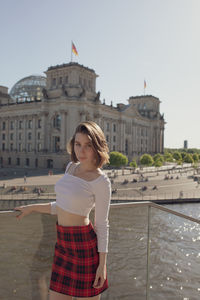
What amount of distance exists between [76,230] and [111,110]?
75788mm

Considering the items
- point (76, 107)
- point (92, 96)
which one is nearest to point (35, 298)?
point (76, 107)

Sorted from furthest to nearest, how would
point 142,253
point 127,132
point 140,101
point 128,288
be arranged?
point 140,101 < point 127,132 < point 128,288 < point 142,253

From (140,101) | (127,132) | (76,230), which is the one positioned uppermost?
(140,101)

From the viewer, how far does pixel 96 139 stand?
327cm

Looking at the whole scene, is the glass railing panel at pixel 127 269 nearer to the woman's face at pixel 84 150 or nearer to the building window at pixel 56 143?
the woman's face at pixel 84 150

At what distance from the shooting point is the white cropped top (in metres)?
3.04

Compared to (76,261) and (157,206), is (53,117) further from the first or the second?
(76,261)

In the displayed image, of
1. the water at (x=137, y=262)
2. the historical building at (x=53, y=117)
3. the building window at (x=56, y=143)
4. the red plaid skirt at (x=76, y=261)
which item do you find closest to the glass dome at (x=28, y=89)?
the historical building at (x=53, y=117)

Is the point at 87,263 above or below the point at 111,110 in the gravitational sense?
below

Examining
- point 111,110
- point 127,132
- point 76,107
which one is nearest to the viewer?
point 76,107

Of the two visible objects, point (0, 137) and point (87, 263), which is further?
point (0, 137)

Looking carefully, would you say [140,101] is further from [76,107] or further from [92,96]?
[76,107]

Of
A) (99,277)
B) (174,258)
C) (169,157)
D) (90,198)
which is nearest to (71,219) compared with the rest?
(90,198)

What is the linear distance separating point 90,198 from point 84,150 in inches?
22.6
